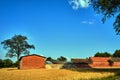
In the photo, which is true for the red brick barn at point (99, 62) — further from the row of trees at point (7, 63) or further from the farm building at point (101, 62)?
the row of trees at point (7, 63)

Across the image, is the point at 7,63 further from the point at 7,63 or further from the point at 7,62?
the point at 7,62

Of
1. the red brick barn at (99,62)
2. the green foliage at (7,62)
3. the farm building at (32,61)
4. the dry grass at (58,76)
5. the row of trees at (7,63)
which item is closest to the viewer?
the dry grass at (58,76)

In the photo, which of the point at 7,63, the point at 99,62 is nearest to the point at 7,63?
the point at 7,63

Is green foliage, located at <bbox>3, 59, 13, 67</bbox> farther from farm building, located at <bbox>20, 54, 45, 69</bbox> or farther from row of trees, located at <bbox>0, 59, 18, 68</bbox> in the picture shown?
farm building, located at <bbox>20, 54, 45, 69</bbox>

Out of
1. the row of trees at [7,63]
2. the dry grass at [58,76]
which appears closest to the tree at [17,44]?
the row of trees at [7,63]

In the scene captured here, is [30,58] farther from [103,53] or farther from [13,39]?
[103,53]

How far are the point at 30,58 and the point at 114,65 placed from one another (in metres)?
44.2

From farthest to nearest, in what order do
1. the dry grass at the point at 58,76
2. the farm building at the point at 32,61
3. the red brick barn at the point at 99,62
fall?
the red brick barn at the point at 99,62 → the farm building at the point at 32,61 → the dry grass at the point at 58,76

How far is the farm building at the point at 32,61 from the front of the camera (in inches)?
3583

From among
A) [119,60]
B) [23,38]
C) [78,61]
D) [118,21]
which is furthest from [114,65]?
[118,21]

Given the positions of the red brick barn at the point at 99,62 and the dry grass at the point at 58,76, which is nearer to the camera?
the dry grass at the point at 58,76

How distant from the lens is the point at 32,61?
91.5 metres

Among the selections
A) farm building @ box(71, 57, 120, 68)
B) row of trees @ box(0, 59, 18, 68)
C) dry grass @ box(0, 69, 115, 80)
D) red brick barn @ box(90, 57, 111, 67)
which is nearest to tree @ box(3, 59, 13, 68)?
row of trees @ box(0, 59, 18, 68)

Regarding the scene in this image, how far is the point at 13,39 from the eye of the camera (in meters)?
123
